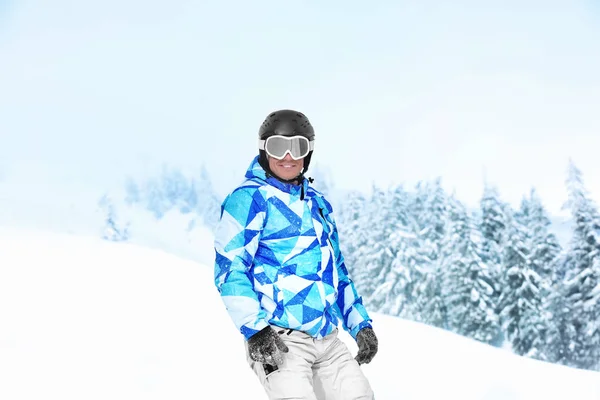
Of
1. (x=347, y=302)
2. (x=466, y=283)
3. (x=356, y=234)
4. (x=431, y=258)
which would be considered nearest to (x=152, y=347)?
(x=347, y=302)

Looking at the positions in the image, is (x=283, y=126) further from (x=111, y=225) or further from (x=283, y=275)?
(x=111, y=225)

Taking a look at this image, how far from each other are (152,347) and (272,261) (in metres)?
3.88

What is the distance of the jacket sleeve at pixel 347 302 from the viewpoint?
3.66m

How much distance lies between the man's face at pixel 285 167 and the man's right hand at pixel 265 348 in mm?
918

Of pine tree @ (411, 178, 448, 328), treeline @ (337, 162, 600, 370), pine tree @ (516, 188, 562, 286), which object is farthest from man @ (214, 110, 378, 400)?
pine tree @ (516, 188, 562, 286)

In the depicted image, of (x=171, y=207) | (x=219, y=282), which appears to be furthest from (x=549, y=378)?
(x=171, y=207)

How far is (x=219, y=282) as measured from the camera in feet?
10.2

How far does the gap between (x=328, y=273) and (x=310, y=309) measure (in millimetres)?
269

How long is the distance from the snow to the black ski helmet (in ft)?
10.2

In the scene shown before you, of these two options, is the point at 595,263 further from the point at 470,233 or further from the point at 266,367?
the point at 266,367

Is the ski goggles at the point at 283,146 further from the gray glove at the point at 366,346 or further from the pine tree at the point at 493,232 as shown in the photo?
the pine tree at the point at 493,232

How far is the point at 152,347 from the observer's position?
6.55 meters

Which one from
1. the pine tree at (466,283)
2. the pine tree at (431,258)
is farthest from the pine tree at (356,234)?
the pine tree at (466,283)

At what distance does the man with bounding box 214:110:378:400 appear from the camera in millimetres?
3033
